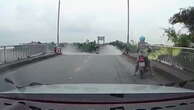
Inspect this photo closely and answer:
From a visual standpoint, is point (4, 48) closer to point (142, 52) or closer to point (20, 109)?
point (142, 52)

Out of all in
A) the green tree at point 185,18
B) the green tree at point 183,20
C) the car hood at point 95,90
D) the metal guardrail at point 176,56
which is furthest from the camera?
the green tree at point 185,18

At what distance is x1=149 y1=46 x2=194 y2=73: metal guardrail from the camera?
17.0m

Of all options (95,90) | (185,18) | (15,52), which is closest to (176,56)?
(15,52)

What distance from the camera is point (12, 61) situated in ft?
86.4

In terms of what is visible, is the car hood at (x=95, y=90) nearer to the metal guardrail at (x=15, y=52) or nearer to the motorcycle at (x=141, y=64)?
the motorcycle at (x=141, y=64)

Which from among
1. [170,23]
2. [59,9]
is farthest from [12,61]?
[59,9]

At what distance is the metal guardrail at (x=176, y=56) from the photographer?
17000mm

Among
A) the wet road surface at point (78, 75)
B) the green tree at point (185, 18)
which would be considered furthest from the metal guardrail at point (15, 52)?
the green tree at point (185, 18)

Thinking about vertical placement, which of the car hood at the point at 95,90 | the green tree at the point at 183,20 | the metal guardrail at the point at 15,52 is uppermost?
the green tree at the point at 183,20

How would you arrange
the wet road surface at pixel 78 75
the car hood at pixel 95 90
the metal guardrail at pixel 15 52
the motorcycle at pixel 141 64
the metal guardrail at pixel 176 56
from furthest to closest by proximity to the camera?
the metal guardrail at pixel 15 52
the metal guardrail at pixel 176 56
the motorcycle at pixel 141 64
the wet road surface at pixel 78 75
the car hood at pixel 95 90

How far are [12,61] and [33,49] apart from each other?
10.7 m

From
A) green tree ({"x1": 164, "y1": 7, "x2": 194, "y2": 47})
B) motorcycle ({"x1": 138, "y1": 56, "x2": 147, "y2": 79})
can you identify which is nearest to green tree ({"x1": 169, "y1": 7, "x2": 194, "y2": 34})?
green tree ({"x1": 164, "y1": 7, "x2": 194, "y2": 47})

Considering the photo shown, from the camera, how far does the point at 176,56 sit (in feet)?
63.8

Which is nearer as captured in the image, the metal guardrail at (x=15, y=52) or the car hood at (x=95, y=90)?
the car hood at (x=95, y=90)
